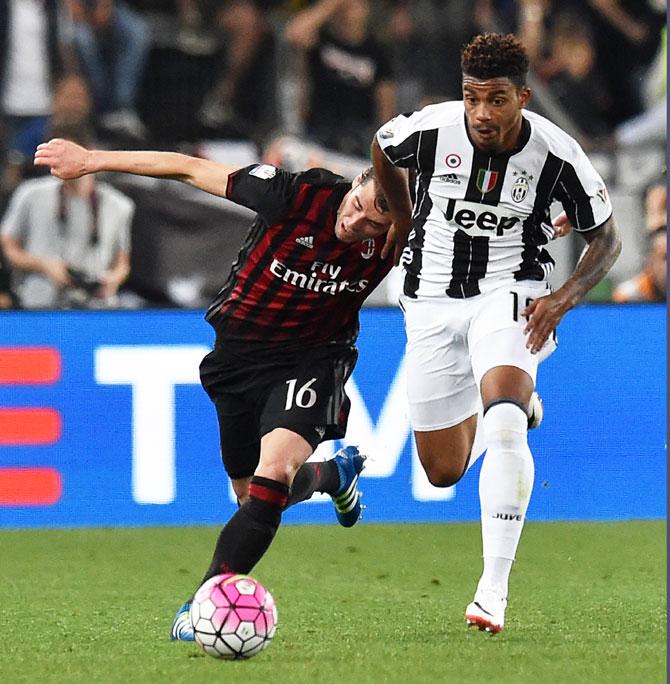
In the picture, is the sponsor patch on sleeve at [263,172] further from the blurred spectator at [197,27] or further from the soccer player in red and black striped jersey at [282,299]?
the blurred spectator at [197,27]

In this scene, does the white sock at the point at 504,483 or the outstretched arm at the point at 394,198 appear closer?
the white sock at the point at 504,483

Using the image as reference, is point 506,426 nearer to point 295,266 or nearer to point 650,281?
point 295,266

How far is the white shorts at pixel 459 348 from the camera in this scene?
17.4ft

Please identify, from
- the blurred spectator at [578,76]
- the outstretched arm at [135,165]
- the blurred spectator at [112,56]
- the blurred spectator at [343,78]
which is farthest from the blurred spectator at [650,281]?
the outstretched arm at [135,165]

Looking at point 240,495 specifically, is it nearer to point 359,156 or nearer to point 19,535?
point 19,535

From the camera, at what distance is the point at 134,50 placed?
9.80 metres

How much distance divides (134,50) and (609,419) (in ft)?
12.2

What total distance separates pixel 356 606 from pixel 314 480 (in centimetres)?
51

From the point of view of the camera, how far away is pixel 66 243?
932cm

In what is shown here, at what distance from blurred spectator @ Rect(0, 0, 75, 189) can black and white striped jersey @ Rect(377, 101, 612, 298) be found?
4.45 metres

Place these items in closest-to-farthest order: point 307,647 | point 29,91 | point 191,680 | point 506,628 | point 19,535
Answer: point 191,680 < point 307,647 < point 506,628 < point 19,535 < point 29,91

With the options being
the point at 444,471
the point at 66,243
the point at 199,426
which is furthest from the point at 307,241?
the point at 66,243

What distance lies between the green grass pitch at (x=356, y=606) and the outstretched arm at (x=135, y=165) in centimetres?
151

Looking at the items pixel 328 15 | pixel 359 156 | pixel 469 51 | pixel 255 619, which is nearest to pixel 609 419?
pixel 359 156
